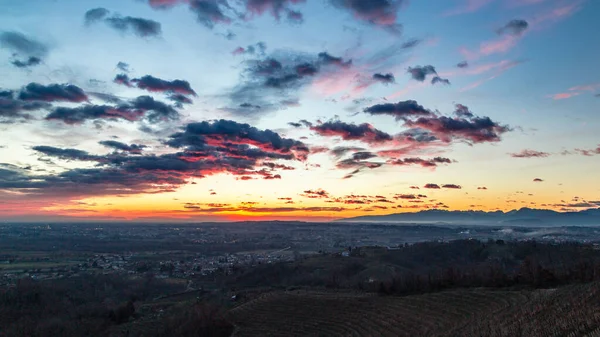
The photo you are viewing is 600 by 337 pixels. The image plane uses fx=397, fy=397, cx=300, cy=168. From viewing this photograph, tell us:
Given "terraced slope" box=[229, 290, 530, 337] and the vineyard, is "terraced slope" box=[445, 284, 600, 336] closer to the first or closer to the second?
the vineyard

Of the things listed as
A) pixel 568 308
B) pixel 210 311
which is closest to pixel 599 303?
pixel 568 308

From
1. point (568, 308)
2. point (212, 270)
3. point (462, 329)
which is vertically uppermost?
point (568, 308)

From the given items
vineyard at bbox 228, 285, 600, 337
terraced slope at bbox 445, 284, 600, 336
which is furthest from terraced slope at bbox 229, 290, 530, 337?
terraced slope at bbox 445, 284, 600, 336

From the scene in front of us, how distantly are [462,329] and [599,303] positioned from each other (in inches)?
503

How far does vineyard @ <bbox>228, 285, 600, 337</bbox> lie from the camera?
28.2 m

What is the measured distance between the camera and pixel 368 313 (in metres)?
57.4

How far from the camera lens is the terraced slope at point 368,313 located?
45719mm

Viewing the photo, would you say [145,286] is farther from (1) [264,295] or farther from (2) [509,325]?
(2) [509,325]

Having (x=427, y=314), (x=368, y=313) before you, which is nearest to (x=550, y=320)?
(x=427, y=314)

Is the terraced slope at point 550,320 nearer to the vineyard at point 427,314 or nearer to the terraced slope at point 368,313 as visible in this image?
the vineyard at point 427,314

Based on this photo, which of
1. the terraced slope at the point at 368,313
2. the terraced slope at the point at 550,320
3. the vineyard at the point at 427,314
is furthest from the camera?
the terraced slope at the point at 368,313

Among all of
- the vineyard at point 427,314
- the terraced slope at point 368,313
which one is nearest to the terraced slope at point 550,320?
the vineyard at point 427,314

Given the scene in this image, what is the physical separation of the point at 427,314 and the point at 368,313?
32.7 ft

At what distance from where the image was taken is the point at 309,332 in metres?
54.2
